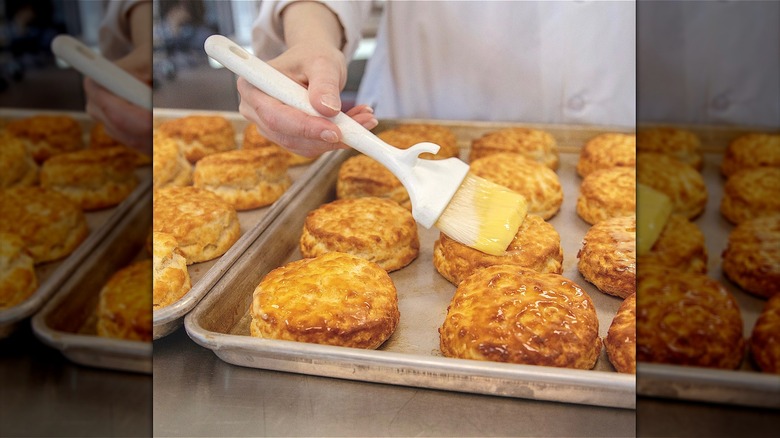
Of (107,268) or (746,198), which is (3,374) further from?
(746,198)

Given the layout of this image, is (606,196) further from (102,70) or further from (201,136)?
(102,70)

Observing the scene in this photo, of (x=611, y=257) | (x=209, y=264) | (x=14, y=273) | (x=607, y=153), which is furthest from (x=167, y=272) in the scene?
(x=607, y=153)

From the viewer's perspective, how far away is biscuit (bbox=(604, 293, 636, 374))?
1298mm

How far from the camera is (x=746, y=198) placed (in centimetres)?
83

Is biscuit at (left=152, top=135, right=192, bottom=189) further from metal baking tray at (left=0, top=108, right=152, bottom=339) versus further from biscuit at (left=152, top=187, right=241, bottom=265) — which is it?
metal baking tray at (left=0, top=108, right=152, bottom=339)

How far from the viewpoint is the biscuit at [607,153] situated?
92.4 inches

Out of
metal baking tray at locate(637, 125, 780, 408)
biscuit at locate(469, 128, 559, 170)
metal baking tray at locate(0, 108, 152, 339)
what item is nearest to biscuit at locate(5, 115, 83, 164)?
metal baking tray at locate(0, 108, 152, 339)

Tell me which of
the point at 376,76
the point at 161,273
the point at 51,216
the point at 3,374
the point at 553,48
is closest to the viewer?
the point at 3,374

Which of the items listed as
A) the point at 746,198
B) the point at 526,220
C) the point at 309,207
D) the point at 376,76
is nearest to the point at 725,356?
the point at 746,198

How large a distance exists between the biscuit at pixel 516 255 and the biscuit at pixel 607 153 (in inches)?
25.8

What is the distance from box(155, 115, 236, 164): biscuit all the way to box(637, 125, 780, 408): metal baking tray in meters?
1.95

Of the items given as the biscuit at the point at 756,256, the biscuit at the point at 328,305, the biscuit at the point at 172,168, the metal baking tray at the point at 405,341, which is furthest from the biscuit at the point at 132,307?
the biscuit at the point at 172,168

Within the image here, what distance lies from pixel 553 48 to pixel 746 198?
145 cm

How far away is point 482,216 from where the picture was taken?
1.58 meters
